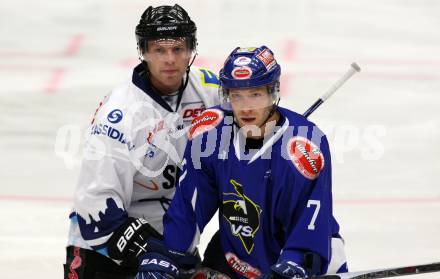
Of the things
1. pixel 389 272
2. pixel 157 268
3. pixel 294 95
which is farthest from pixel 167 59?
pixel 294 95

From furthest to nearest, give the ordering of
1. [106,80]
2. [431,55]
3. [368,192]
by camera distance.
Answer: [431,55]
[106,80]
[368,192]

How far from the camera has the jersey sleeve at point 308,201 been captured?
359 centimetres

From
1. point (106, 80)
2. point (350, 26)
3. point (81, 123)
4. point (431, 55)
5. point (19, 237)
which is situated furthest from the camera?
point (350, 26)

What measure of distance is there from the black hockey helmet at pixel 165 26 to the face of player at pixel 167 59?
0.08ft

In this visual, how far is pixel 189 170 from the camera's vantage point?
380 centimetres

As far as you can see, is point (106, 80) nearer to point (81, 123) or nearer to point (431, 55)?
point (81, 123)

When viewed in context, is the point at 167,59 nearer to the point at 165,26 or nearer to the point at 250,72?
the point at 165,26

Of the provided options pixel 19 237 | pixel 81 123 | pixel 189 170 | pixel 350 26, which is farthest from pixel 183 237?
pixel 350 26

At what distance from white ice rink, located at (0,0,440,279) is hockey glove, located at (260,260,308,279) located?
182 centimetres

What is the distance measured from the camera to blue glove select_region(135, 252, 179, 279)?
146 inches

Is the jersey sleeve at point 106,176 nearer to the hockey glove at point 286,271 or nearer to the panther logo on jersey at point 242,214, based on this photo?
the panther logo on jersey at point 242,214

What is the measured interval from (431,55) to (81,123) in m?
3.13

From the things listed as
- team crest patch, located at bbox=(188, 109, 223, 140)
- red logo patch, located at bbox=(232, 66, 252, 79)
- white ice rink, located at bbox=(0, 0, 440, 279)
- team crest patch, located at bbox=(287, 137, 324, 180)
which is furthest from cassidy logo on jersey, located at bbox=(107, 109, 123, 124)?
white ice rink, located at bbox=(0, 0, 440, 279)

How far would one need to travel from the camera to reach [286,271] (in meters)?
3.49
